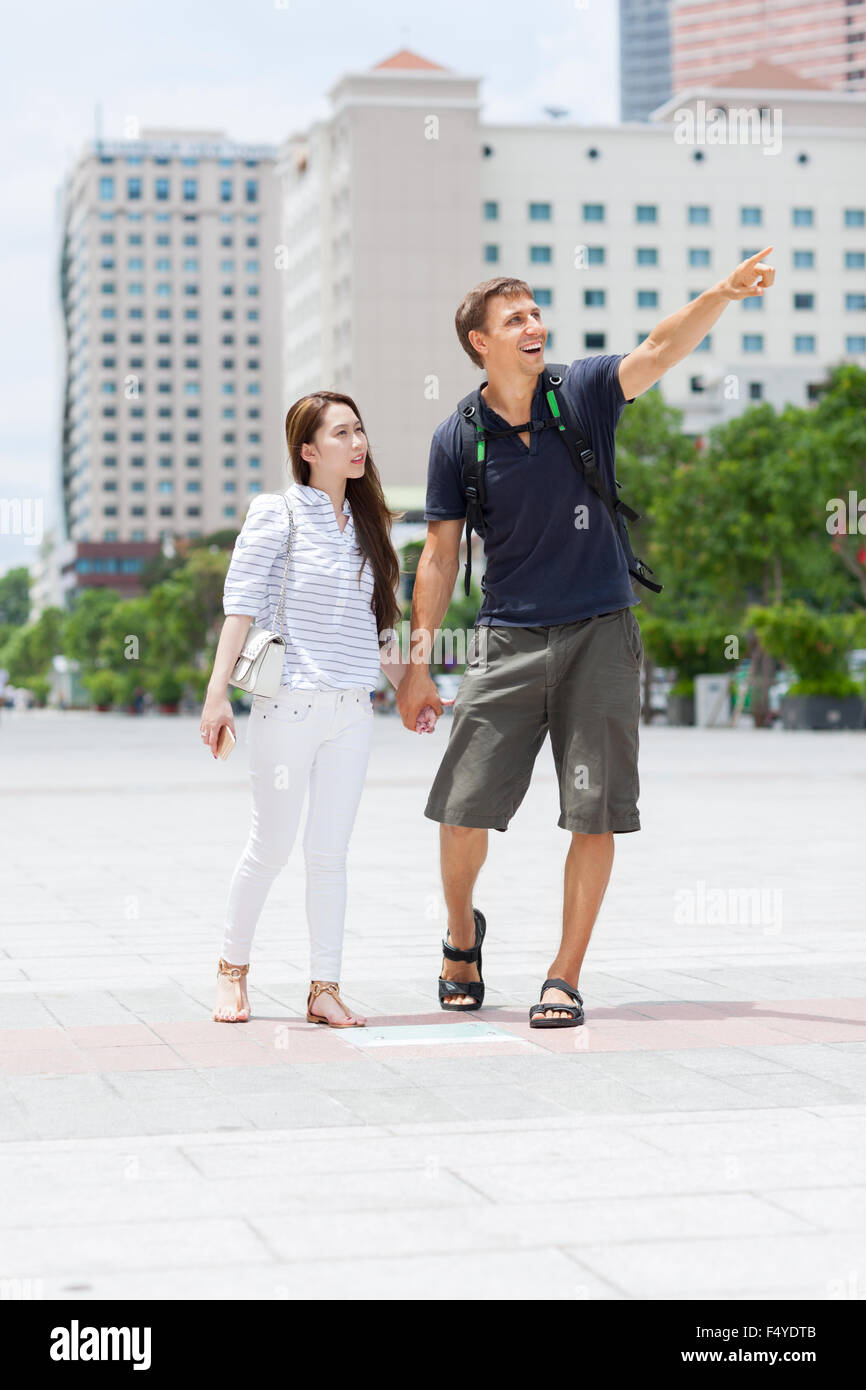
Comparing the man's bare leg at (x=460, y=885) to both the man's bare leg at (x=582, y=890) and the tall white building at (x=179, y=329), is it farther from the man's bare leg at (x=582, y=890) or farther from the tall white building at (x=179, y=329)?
the tall white building at (x=179, y=329)

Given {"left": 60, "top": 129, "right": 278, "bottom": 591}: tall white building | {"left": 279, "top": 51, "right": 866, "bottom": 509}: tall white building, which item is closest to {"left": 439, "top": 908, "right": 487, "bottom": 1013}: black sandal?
{"left": 279, "top": 51, "right": 866, "bottom": 509}: tall white building

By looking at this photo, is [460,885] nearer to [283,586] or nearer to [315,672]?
[315,672]

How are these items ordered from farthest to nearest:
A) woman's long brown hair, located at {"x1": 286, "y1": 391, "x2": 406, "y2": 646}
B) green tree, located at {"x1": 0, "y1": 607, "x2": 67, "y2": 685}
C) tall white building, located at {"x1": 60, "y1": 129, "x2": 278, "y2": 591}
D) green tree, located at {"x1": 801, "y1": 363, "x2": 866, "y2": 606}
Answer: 1. tall white building, located at {"x1": 60, "y1": 129, "x2": 278, "y2": 591}
2. green tree, located at {"x1": 0, "y1": 607, "x2": 67, "y2": 685}
3. green tree, located at {"x1": 801, "y1": 363, "x2": 866, "y2": 606}
4. woman's long brown hair, located at {"x1": 286, "y1": 391, "x2": 406, "y2": 646}

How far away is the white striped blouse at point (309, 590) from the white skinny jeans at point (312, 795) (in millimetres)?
87

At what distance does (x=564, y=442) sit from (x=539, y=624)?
55cm

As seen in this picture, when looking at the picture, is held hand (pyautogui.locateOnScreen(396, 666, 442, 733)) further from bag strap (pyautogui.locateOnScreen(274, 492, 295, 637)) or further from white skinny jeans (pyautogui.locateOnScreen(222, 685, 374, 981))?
bag strap (pyautogui.locateOnScreen(274, 492, 295, 637))

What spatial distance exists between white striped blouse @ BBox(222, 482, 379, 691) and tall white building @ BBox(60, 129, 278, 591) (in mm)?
159430

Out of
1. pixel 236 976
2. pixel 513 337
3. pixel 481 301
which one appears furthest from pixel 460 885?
pixel 481 301

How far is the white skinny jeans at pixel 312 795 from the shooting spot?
5.79m

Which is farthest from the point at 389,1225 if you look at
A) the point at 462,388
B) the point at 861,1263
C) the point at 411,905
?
the point at 462,388

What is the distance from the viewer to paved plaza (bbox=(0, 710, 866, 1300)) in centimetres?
338

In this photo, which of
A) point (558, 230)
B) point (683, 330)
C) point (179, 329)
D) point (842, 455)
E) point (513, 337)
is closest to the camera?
point (683, 330)

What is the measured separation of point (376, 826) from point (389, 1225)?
10685 mm

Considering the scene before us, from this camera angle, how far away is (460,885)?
616 cm
